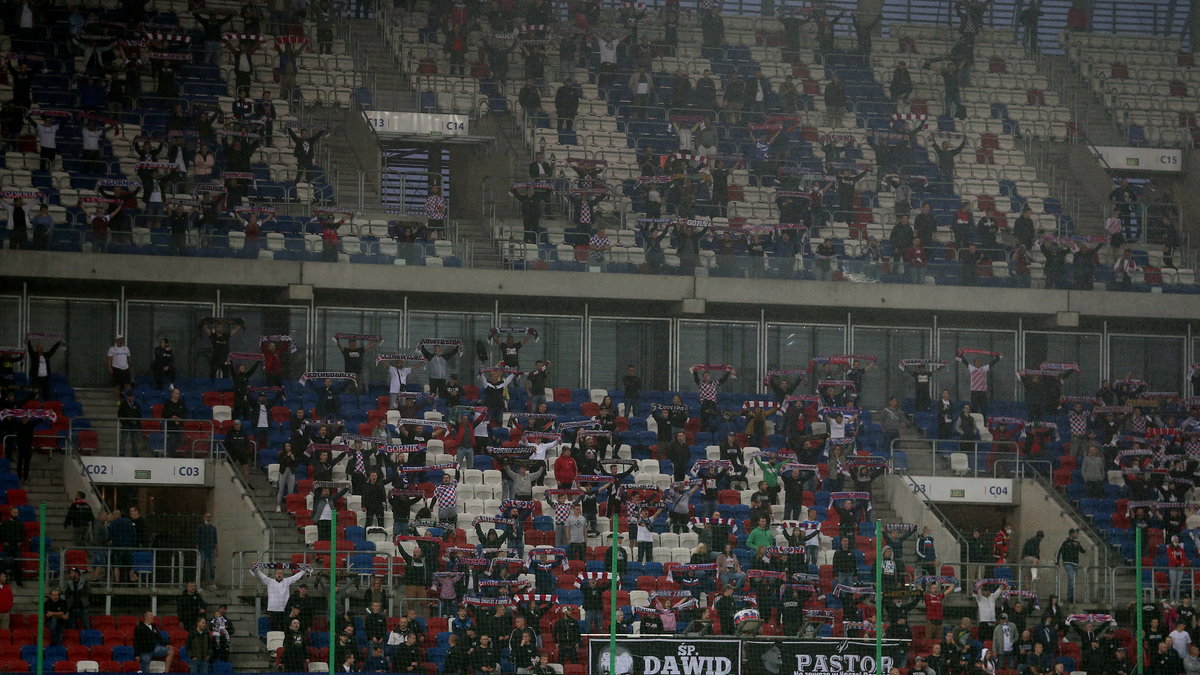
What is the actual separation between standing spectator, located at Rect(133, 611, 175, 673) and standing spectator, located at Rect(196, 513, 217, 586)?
6.73ft

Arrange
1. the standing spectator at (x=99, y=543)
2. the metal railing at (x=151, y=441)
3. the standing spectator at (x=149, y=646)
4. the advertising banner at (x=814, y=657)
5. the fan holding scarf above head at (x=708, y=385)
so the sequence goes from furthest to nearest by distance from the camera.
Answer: the fan holding scarf above head at (x=708, y=385)
the metal railing at (x=151, y=441)
the standing spectator at (x=99, y=543)
the advertising banner at (x=814, y=657)
the standing spectator at (x=149, y=646)

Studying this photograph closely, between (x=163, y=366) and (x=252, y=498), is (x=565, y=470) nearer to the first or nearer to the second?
(x=252, y=498)

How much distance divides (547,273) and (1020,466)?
9.12 m

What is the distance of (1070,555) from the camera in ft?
93.1

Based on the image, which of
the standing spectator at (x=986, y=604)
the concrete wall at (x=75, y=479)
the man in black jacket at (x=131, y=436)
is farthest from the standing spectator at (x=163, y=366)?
the standing spectator at (x=986, y=604)

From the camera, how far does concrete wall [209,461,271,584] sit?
26438 millimetres

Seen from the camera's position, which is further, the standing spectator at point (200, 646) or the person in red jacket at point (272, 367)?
the person in red jacket at point (272, 367)

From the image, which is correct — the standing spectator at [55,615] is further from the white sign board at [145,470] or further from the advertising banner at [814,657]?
the advertising banner at [814,657]

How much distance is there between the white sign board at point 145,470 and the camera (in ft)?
98.4

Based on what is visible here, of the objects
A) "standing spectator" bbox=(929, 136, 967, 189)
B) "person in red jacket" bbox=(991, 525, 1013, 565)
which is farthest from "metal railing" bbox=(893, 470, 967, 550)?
"standing spectator" bbox=(929, 136, 967, 189)

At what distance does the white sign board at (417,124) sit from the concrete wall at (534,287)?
14.7ft

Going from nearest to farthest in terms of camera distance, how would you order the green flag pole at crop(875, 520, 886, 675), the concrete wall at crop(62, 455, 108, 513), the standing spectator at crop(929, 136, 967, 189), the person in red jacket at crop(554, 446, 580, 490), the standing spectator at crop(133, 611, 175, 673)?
the standing spectator at crop(133, 611, 175, 673)
the green flag pole at crop(875, 520, 886, 675)
the concrete wall at crop(62, 455, 108, 513)
the person in red jacket at crop(554, 446, 580, 490)
the standing spectator at crop(929, 136, 967, 189)

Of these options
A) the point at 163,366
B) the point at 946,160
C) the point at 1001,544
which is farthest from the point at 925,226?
the point at 163,366

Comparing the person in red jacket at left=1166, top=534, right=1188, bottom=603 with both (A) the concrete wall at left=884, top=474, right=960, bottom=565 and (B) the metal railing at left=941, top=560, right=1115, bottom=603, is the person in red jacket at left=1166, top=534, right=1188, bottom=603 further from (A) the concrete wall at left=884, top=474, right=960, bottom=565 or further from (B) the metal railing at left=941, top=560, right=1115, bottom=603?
(A) the concrete wall at left=884, top=474, right=960, bottom=565
